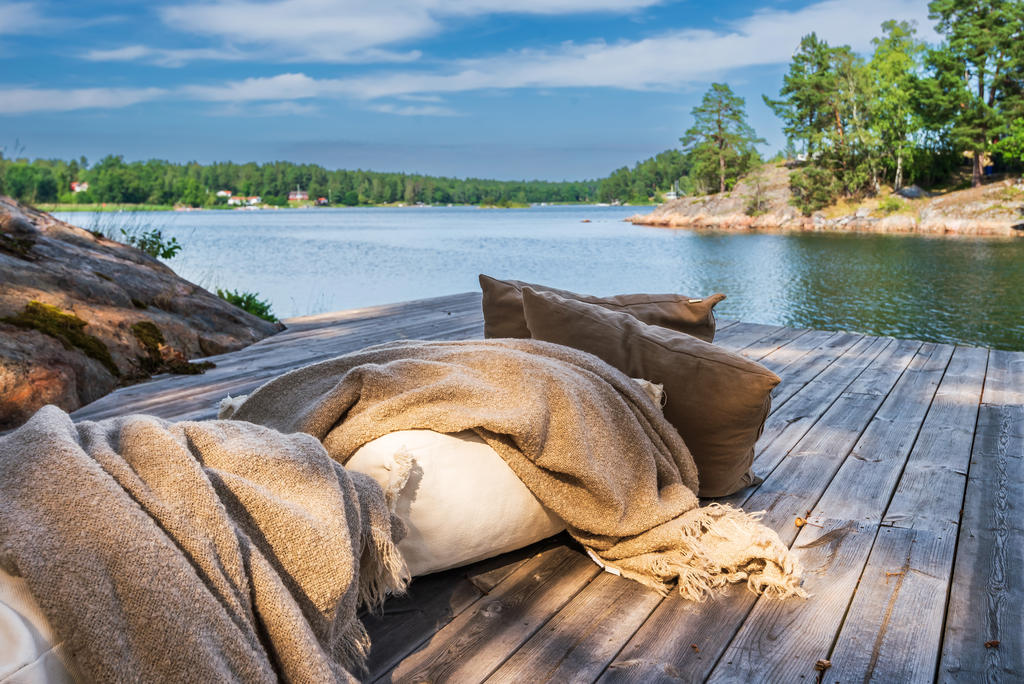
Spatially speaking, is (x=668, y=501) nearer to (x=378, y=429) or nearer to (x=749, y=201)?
(x=378, y=429)

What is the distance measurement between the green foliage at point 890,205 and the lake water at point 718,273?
437cm

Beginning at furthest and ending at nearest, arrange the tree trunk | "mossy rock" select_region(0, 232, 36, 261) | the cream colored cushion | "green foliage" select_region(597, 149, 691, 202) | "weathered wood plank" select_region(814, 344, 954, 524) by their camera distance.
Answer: "green foliage" select_region(597, 149, 691, 202), the tree trunk, "mossy rock" select_region(0, 232, 36, 261), "weathered wood plank" select_region(814, 344, 954, 524), the cream colored cushion

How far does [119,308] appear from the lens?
13.6 ft

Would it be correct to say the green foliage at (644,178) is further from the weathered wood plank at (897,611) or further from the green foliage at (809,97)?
the weathered wood plank at (897,611)

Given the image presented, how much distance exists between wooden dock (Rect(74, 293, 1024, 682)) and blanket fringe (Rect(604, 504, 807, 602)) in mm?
33

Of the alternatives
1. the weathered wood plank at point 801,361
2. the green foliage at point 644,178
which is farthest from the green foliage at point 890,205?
the green foliage at point 644,178

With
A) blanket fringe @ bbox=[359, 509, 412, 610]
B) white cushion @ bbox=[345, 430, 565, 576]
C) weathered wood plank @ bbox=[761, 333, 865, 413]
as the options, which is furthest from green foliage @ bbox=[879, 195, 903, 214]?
blanket fringe @ bbox=[359, 509, 412, 610]

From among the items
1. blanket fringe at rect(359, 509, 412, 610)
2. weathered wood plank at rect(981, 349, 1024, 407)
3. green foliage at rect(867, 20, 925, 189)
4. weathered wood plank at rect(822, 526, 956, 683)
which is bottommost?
weathered wood plank at rect(822, 526, 956, 683)

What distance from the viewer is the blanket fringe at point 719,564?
1657 millimetres

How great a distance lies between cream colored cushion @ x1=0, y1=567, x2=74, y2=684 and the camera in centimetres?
86

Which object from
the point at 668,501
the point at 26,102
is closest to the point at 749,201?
the point at 668,501

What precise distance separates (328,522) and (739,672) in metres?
0.83

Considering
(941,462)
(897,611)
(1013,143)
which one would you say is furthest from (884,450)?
(1013,143)

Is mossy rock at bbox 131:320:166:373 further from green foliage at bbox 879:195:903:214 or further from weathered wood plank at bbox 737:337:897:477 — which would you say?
green foliage at bbox 879:195:903:214
